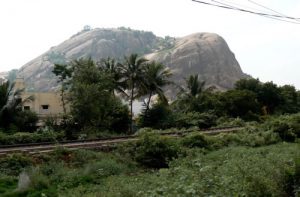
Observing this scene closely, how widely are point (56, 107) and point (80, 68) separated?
19636 mm

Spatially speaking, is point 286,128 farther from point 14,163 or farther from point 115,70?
point 115,70

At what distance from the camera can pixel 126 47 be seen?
200 m

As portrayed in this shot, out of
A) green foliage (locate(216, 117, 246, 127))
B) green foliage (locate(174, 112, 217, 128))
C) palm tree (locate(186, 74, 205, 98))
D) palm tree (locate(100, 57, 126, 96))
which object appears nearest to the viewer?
green foliage (locate(216, 117, 246, 127))

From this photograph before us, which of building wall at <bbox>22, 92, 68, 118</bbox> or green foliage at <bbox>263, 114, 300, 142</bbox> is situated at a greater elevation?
building wall at <bbox>22, 92, 68, 118</bbox>

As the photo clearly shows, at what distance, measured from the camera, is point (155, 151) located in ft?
72.9

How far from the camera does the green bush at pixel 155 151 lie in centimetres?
2211

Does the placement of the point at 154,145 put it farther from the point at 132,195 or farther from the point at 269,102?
the point at 269,102

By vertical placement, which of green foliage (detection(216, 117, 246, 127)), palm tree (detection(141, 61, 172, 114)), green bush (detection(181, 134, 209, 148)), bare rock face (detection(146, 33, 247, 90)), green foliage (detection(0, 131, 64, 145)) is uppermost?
bare rock face (detection(146, 33, 247, 90))

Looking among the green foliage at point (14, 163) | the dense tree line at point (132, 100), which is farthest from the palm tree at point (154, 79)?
the green foliage at point (14, 163)

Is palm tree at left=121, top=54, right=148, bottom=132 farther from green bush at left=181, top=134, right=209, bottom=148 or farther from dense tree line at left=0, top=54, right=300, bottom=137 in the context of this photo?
green bush at left=181, top=134, right=209, bottom=148

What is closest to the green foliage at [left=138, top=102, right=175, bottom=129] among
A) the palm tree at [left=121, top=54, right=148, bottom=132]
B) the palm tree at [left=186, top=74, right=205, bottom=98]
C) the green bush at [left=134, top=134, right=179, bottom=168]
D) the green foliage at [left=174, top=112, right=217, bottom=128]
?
the green foliage at [left=174, top=112, right=217, bottom=128]

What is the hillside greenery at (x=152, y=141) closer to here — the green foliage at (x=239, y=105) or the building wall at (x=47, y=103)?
the green foliage at (x=239, y=105)

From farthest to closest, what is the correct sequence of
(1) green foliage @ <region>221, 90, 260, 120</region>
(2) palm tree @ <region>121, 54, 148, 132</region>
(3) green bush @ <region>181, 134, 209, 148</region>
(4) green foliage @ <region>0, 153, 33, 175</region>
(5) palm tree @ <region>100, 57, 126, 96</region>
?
(1) green foliage @ <region>221, 90, 260, 120</region> < (2) palm tree @ <region>121, 54, 148, 132</region> < (5) palm tree @ <region>100, 57, 126, 96</region> < (3) green bush @ <region>181, 134, 209, 148</region> < (4) green foliage @ <region>0, 153, 33, 175</region>

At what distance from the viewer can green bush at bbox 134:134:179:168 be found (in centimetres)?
2211
